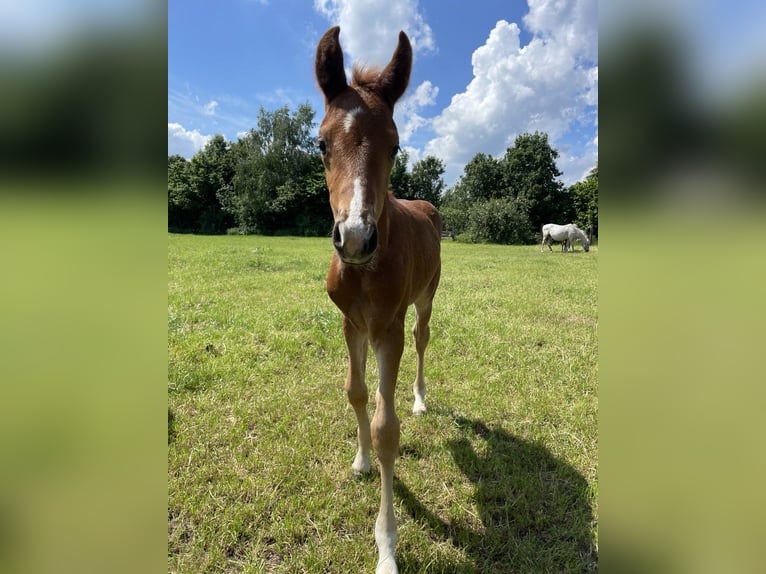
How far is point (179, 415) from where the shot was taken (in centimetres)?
322

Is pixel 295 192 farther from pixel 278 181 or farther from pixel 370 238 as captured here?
pixel 370 238

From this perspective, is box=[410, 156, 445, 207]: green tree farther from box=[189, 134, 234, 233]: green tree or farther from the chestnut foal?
the chestnut foal

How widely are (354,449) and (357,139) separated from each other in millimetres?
2408

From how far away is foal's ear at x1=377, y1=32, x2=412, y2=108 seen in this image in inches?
84.7

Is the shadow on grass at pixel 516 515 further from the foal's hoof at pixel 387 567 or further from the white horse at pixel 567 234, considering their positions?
the white horse at pixel 567 234

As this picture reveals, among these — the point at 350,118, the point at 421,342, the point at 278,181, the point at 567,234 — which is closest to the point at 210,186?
the point at 278,181

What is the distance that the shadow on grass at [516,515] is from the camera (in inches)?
79.4

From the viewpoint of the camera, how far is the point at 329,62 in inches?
81.0

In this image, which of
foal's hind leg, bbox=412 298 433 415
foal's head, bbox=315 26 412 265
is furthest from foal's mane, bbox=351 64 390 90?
foal's hind leg, bbox=412 298 433 415

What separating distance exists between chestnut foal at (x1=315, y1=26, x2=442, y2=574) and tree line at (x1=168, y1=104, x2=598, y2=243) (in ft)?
108

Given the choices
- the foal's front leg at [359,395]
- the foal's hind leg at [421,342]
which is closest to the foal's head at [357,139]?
the foal's front leg at [359,395]
